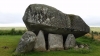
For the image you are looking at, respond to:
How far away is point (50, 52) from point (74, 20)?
506cm

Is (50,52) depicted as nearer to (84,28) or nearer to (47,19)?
(47,19)

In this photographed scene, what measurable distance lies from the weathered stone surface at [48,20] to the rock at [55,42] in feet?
1.77

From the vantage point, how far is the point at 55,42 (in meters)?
24.6

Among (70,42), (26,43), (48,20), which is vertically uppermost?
(48,20)

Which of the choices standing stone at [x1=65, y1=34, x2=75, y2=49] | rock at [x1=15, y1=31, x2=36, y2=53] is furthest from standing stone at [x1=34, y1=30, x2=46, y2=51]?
standing stone at [x1=65, y1=34, x2=75, y2=49]

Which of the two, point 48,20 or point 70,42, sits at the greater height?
point 48,20

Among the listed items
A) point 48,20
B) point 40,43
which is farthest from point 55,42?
point 48,20

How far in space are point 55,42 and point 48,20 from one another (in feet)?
8.17

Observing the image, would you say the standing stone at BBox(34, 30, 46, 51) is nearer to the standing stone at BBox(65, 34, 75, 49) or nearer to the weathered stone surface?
the weathered stone surface

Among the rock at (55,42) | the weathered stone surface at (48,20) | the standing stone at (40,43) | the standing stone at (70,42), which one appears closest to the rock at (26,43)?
the standing stone at (40,43)

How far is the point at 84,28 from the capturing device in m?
26.2

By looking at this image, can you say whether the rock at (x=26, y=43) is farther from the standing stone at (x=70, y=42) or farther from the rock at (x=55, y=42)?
the standing stone at (x=70, y=42)

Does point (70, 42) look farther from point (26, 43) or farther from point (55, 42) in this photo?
point (26, 43)

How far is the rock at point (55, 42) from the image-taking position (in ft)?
80.0
